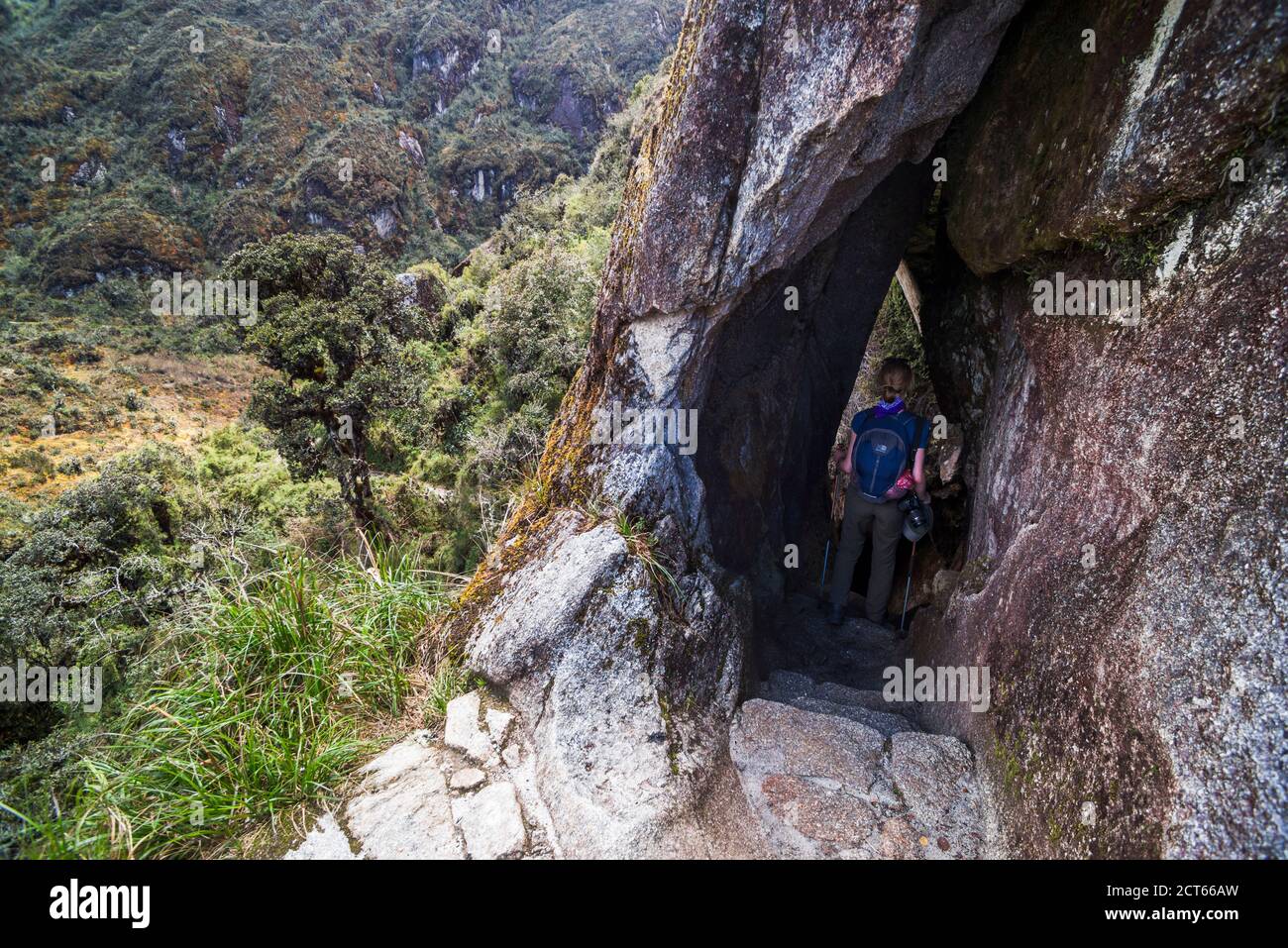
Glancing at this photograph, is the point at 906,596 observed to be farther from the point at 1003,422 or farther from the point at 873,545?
the point at 1003,422

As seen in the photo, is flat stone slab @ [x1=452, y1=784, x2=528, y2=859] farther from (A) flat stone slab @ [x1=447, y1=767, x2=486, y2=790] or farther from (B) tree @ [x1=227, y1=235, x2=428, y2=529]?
(B) tree @ [x1=227, y1=235, x2=428, y2=529]

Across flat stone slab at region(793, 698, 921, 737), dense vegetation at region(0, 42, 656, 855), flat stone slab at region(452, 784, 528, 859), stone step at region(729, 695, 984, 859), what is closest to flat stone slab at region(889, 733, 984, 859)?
stone step at region(729, 695, 984, 859)

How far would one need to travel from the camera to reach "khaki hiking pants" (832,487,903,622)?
239 inches

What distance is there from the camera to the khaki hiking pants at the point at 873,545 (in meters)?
6.06

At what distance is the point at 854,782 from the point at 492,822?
2191 mm

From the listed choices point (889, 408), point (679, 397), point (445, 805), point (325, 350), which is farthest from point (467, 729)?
point (325, 350)

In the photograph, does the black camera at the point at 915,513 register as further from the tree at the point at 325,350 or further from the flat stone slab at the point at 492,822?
the tree at the point at 325,350

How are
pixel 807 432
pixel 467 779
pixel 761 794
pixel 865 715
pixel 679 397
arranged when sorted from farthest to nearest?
pixel 807 432
pixel 679 397
pixel 865 715
pixel 761 794
pixel 467 779

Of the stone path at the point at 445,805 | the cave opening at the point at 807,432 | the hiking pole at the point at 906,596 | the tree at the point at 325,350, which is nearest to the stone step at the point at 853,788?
the cave opening at the point at 807,432

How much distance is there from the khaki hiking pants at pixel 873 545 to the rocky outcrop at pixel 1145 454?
1631 mm

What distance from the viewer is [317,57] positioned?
234 ft

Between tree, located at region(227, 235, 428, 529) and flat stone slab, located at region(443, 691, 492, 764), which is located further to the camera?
tree, located at region(227, 235, 428, 529)

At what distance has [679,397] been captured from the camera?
4.80m

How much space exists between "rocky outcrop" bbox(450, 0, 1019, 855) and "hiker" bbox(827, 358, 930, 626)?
1538mm
